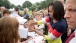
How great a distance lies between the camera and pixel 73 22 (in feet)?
4.47

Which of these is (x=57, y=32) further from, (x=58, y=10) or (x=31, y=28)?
(x=31, y=28)

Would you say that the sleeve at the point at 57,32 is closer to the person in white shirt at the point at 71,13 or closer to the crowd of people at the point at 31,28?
the crowd of people at the point at 31,28

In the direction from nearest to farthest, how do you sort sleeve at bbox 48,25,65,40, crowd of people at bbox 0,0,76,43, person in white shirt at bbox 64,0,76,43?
person in white shirt at bbox 64,0,76,43, crowd of people at bbox 0,0,76,43, sleeve at bbox 48,25,65,40

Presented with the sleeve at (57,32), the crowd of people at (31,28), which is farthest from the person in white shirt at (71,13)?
the sleeve at (57,32)

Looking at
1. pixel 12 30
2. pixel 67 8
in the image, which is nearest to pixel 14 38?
pixel 12 30

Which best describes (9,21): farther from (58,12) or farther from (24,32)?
(58,12)

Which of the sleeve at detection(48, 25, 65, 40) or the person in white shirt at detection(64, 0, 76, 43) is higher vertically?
the person in white shirt at detection(64, 0, 76, 43)

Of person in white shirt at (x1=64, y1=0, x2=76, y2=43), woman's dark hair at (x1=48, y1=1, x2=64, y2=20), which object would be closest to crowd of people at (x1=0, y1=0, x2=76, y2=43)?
woman's dark hair at (x1=48, y1=1, x2=64, y2=20)

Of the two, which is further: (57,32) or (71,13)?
(57,32)

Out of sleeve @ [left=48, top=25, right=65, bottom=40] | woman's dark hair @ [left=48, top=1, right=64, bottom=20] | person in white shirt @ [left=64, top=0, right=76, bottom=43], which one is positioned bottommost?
sleeve @ [left=48, top=25, right=65, bottom=40]

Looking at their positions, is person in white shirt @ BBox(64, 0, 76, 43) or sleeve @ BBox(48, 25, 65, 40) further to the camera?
sleeve @ BBox(48, 25, 65, 40)

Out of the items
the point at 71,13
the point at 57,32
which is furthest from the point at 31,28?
the point at 71,13

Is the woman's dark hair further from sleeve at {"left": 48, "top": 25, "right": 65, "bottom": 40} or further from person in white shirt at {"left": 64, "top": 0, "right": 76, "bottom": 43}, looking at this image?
person in white shirt at {"left": 64, "top": 0, "right": 76, "bottom": 43}

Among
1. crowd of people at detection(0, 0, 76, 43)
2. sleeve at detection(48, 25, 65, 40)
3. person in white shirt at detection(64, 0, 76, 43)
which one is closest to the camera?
person in white shirt at detection(64, 0, 76, 43)
